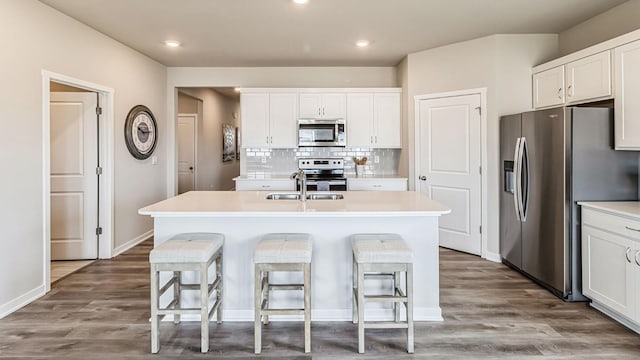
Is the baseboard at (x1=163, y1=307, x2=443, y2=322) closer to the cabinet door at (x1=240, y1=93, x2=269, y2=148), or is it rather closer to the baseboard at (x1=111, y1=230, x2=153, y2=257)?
the baseboard at (x1=111, y1=230, x2=153, y2=257)

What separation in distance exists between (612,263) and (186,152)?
263 inches

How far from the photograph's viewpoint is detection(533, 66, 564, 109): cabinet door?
3.78 metres

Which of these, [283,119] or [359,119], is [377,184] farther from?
[283,119]

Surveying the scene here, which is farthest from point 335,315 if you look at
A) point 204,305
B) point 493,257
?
point 493,257

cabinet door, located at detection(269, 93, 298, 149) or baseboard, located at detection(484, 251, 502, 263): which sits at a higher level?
cabinet door, located at detection(269, 93, 298, 149)

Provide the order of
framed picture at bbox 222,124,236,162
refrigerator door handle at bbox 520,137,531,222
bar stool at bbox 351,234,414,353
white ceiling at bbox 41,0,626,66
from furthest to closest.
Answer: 1. framed picture at bbox 222,124,236,162
2. refrigerator door handle at bbox 520,137,531,222
3. white ceiling at bbox 41,0,626,66
4. bar stool at bbox 351,234,414,353

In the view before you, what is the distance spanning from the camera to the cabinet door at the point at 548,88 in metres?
3.78

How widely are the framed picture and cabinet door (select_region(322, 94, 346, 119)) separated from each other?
373 cm

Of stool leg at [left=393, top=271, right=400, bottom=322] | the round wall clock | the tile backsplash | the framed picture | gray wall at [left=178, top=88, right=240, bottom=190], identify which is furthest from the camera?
the framed picture

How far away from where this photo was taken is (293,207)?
8.78 ft

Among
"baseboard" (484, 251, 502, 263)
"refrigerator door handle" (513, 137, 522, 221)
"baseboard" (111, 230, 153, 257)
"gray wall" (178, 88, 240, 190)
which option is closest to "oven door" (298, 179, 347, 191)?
"baseboard" (484, 251, 502, 263)

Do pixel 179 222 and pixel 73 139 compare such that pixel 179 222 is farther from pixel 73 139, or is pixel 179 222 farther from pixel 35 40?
pixel 73 139

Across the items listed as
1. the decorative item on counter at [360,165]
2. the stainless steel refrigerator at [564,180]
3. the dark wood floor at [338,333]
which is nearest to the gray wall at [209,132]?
the decorative item on counter at [360,165]

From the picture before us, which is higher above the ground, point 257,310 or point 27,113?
point 27,113
